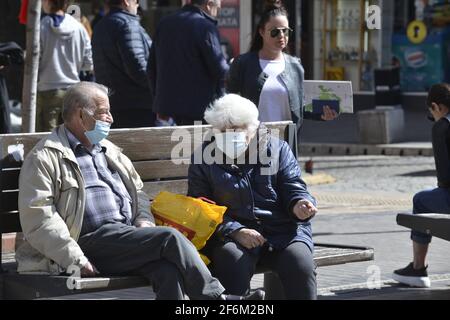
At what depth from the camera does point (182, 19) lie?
29.0 feet

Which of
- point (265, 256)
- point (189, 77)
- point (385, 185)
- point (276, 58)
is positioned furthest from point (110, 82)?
point (385, 185)

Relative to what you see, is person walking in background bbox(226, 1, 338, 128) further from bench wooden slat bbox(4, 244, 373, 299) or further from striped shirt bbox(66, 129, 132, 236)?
bench wooden slat bbox(4, 244, 373, 299)

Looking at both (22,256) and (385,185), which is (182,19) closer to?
(22,256)

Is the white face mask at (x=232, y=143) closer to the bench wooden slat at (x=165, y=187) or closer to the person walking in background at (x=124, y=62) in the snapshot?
the bench wooden slat at (x=165, y=187)

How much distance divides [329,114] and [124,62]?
1.84 metres

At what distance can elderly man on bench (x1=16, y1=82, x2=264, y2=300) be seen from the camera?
18.8 feet

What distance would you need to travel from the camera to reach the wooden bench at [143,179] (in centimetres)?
576

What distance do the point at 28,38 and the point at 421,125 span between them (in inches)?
494

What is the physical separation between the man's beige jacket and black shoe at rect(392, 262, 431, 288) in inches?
101

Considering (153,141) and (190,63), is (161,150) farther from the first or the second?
(190,63)

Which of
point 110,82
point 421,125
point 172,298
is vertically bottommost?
point 421,125

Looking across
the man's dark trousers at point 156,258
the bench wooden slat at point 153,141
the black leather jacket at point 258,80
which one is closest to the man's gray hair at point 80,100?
the bench wooden slat at point 153,141
